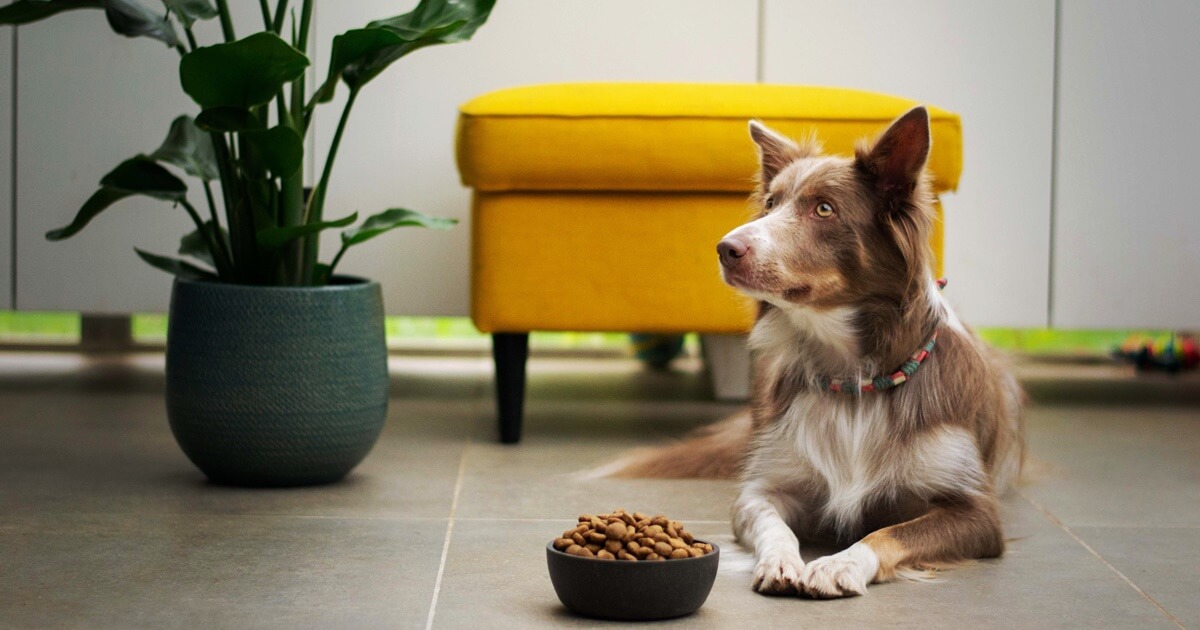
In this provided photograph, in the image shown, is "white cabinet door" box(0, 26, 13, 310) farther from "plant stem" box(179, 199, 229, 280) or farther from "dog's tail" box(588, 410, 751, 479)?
"dog's tail" box(588, 410, 751, 479)

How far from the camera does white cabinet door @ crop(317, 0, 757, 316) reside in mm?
3426

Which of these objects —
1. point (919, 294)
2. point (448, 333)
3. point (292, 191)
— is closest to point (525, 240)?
point (292, 191)

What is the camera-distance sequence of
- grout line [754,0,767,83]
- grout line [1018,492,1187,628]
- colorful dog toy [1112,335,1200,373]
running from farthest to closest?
colorful dog toy [1112,335,1200,373] < grout line [754,0,767,83] < grout line [1018,492,1187,628]

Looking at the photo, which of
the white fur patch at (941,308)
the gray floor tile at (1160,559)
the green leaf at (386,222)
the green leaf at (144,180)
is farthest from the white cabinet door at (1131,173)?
the green leaf at (144,180)

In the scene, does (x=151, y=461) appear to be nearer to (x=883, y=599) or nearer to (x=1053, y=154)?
(x=883, y=599)

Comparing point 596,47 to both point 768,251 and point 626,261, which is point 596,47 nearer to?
point 626,261

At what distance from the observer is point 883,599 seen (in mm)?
1666

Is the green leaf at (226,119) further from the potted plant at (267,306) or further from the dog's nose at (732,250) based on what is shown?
the dog's nose at (732,250)

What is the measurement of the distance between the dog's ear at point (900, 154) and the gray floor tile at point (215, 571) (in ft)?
2.90

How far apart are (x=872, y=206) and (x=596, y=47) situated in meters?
1.76

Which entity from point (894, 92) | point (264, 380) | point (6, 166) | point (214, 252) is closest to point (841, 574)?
point (264, 380)

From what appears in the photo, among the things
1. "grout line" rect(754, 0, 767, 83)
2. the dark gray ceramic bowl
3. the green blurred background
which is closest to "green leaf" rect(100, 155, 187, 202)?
the dark gray ceramic bowl

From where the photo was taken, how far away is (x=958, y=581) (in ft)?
5.79

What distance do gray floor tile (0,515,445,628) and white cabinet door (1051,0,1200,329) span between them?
2200 mm
